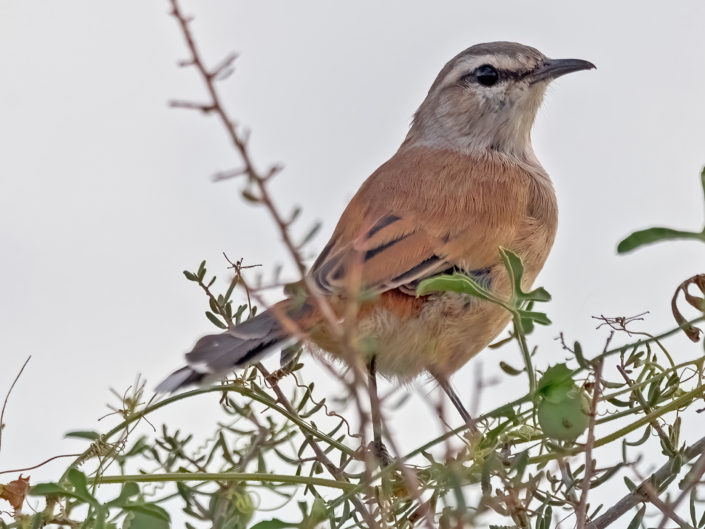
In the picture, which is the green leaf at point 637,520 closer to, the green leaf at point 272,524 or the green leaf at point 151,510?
the green leaf at point 272,524

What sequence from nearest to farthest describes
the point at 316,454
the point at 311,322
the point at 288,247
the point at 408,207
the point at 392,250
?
1. the point at 288,247
2. the point at 316,454
3. the point at 311,322
4. the point at 392,250
5. the point at 408,207

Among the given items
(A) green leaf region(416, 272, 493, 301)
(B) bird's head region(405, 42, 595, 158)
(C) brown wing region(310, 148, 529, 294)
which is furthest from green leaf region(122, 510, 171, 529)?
(B) bird's head region(405, 42, 595, 158)

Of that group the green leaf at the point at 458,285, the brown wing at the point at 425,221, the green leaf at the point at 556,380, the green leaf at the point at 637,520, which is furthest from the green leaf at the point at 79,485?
the brown wing at the point at 425,221

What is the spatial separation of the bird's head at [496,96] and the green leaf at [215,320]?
2144 mm

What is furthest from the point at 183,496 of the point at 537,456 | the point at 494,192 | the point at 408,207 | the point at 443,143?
the point at 443,143

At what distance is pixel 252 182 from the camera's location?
104 centimetres

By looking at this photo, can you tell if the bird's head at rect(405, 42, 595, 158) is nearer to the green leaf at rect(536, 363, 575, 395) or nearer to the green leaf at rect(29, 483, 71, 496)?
the green leaf at rect(536, 363, 575, 395)

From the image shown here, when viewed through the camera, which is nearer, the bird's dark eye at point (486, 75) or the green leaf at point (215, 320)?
the green leaf at point (215, 320)

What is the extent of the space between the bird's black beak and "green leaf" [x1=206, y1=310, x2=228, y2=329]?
228cm

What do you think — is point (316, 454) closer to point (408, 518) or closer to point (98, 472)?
point (408, 518)

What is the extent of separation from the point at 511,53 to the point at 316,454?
2.69 m

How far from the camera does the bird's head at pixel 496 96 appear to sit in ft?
13.9

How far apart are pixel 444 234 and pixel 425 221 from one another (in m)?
0.09

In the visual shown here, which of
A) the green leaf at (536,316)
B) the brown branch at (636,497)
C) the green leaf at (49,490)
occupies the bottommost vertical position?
the brown branch at (636,497)
